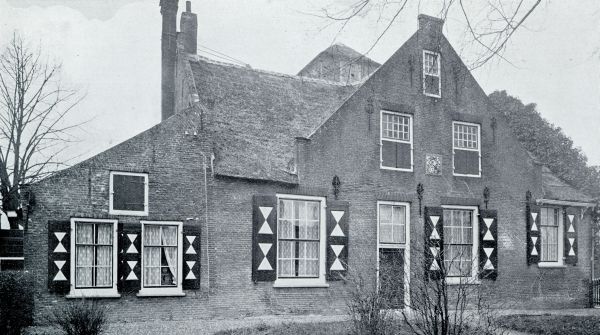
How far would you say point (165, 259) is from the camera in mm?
15547

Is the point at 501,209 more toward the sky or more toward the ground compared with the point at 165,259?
more toward the sky

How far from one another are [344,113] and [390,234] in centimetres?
376

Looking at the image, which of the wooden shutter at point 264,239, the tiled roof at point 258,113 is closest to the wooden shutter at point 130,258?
the tiled roof at point 258,113

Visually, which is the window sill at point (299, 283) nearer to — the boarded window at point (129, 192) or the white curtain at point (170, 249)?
the white curtain at point (170, 249)

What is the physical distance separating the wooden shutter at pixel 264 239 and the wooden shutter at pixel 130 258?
9.59 feet

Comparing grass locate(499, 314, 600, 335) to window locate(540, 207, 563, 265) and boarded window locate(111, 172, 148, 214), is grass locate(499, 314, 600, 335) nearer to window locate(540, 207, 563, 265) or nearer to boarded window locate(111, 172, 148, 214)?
window locate(540, 207, 563, 265)

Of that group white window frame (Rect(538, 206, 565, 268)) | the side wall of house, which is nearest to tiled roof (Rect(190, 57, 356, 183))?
the side wall of house

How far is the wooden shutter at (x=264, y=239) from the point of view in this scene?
16359 mm

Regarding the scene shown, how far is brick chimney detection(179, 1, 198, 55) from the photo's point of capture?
2222 centimetres

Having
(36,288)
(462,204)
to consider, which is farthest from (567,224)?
(36,288)

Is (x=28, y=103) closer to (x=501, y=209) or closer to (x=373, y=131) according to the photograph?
(x=373, y=131)

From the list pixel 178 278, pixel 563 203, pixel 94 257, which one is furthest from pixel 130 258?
pixel 563 203

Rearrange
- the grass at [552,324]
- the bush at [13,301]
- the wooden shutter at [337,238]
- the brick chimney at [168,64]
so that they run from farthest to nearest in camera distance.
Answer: the brick chimney at [168,64]
the wooden shutter at [337,238]
the grass at [552,324]
the bush at [13,301]

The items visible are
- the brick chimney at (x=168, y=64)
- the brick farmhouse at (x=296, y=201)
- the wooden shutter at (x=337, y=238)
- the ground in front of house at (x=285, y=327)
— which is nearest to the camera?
the ground in front of house at (x=285, y=327)
